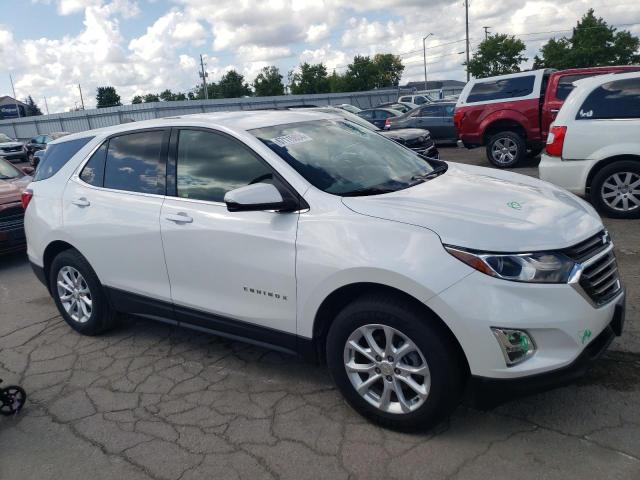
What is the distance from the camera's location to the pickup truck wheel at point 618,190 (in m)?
6.53

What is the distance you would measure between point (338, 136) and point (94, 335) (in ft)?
8.61

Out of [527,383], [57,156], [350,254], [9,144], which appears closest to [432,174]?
[350,254]

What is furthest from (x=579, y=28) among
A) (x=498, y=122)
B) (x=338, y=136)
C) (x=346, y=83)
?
(x=338, y=136)

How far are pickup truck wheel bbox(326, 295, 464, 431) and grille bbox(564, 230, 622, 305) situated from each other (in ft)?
2.42

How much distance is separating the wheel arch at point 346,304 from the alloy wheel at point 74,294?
7.34 feet

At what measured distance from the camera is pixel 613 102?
659cm

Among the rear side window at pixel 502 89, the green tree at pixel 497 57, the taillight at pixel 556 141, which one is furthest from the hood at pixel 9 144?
the green tree at pixel 497 57

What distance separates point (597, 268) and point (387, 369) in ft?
3.88

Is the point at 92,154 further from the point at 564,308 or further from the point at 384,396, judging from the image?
the point at 564,308

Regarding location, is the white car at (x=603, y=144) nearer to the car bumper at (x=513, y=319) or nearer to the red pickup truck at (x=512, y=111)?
the red pickup truck at (x=512, y=111)

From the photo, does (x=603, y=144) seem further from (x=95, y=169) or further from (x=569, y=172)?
(x=95, y=169)

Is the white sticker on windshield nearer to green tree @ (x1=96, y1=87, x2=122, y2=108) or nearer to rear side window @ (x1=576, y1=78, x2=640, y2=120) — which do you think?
rear side window @ (x1=576, y1=78, x2=640, y2=120)

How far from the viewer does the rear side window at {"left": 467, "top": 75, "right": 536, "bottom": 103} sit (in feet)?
36.5

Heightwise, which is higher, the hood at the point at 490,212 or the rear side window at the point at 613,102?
the rear side window at the point at 613,102
